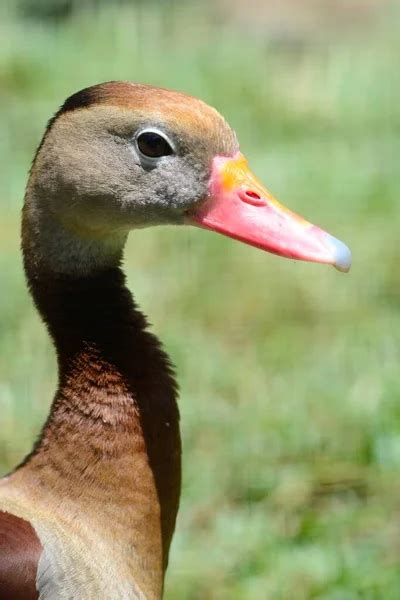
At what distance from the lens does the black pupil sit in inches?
95.7

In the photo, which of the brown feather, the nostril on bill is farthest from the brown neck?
the nostril on bill

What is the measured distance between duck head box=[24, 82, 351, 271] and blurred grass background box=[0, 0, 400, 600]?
0.96 m

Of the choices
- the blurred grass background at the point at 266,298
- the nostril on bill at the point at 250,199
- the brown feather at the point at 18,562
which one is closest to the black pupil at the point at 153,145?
the nostril on bill at the point at 250,199

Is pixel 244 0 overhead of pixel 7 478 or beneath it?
overhead

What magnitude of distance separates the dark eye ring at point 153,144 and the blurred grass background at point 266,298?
3.68 feet

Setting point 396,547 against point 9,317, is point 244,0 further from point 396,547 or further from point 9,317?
point 396,547

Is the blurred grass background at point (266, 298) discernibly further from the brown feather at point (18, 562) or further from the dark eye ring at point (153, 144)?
the dark eye ring at point (153, 144)

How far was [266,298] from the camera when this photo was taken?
4555 mm

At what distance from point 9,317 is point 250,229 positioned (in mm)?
1985

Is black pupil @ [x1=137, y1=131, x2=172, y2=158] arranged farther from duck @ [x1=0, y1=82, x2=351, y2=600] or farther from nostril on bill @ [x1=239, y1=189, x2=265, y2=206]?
nostril on bill @ [x1=239, y1=189, x2=265, y2=206]

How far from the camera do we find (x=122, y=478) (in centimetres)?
246

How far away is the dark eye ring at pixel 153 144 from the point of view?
95.7 inches

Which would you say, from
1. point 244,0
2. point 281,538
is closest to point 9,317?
point 281,538

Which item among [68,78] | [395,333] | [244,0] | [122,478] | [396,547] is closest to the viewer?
[122,478]
